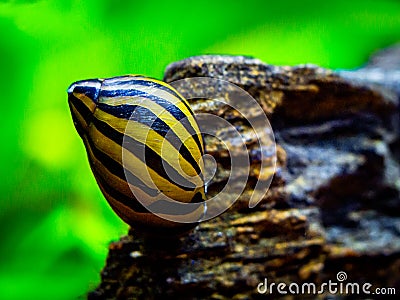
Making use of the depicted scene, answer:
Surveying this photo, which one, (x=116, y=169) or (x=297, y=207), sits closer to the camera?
(x=116, y=169)

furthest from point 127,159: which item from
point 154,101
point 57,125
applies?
point 57,125
